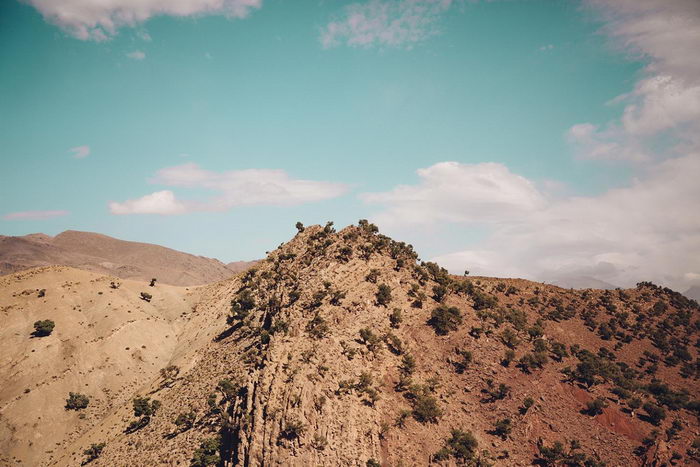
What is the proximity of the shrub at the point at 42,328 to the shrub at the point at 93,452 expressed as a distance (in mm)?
30906

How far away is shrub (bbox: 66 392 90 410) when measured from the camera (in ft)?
182

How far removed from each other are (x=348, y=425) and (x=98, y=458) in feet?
132

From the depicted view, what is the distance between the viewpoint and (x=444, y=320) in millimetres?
40500

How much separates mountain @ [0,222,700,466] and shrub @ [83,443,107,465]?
0.46 meters

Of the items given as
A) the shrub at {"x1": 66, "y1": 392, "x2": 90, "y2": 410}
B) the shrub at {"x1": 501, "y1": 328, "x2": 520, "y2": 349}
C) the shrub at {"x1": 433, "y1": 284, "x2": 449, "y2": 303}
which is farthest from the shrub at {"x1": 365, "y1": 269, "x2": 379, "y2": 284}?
the shrub at {"x1": 66, "y1": 392, "x2": 90, "y2": 410}

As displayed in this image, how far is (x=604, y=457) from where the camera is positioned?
2980cm

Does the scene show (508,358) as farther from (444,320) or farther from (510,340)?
(444,320)

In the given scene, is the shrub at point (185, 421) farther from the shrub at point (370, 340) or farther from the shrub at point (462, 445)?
the shrub at point (462, 445)

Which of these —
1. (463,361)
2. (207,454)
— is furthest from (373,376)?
(207,454)

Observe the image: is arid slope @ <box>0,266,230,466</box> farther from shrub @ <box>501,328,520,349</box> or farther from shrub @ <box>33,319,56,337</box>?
shrub @ <box>501,328,520,349</box>

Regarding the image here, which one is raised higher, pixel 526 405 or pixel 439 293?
pixel 439 293

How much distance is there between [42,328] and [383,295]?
233 ft

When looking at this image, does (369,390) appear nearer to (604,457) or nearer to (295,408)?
(295,408)

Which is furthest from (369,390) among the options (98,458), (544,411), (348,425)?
(98,458)
